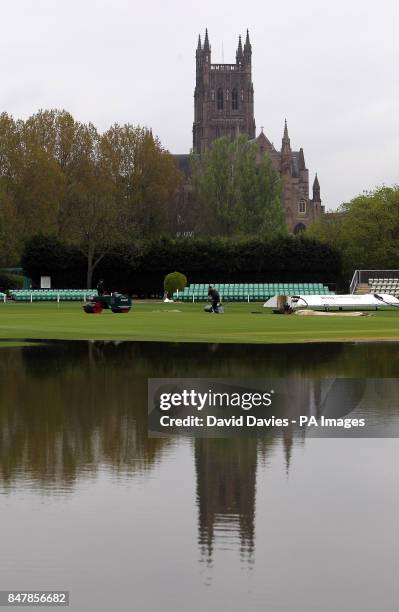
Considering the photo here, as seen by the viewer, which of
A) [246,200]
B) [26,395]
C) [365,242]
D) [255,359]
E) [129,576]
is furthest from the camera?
[246,200]

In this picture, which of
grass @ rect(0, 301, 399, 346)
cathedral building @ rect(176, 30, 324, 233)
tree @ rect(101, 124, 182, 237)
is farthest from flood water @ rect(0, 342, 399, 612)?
cathedral building @ rect(176, 30, 324, 233)

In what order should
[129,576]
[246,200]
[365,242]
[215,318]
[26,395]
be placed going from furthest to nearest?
[246,200] < [365,242] < [215,318] < [26,395] < [129,576]

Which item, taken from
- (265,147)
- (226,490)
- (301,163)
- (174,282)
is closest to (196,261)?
(174,282)

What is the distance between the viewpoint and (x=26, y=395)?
17156 millimetres

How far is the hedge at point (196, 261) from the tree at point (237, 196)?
25133 mm

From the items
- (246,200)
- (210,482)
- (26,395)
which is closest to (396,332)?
(26,395)

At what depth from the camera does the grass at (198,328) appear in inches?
1367

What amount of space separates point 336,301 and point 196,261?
2621 cm

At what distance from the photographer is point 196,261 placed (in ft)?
275

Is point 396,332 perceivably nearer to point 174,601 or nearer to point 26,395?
point 26,395

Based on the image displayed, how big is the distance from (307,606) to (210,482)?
362 cm

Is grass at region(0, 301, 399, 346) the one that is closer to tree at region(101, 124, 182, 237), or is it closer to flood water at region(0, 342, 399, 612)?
flood water at region(0, 342, 399, 612)

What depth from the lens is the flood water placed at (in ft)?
22.2

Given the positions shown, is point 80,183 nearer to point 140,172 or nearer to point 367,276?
point 140,172
